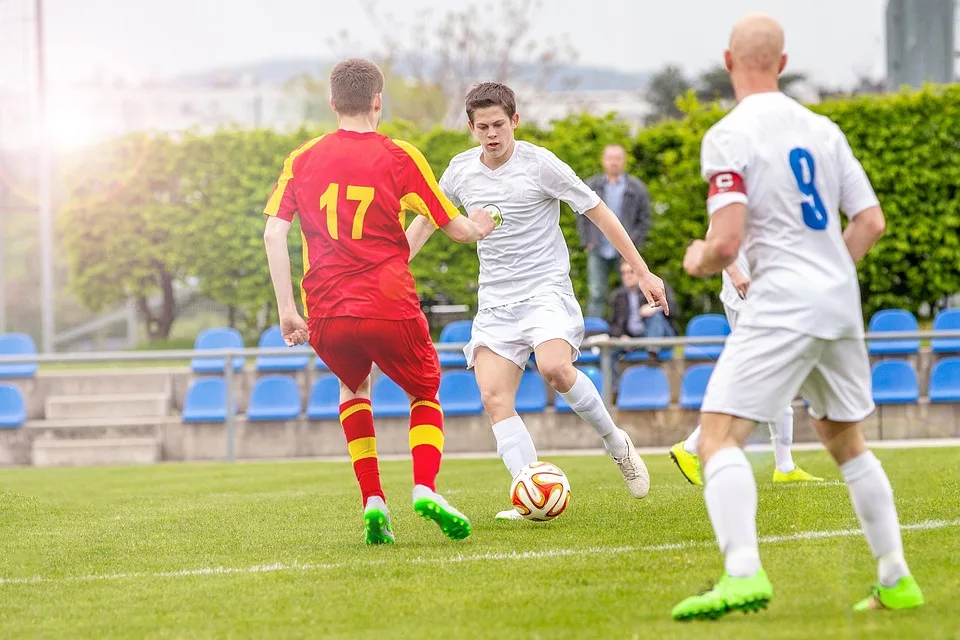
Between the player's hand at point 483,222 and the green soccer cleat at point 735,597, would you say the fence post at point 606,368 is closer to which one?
the player's hand at point 483,222

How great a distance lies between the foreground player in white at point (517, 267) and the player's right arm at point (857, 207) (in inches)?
105

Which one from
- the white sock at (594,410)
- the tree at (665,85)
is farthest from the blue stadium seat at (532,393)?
the tree at (665,85)

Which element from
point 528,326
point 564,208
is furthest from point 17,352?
point 528,326

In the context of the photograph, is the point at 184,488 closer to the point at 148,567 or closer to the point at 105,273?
the point at 148,567

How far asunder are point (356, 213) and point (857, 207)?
247cm

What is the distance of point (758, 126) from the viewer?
14.2ft

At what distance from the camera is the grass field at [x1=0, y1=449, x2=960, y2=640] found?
4.48 metres

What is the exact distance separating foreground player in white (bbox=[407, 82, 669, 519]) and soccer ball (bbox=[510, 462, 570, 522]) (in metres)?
0.30

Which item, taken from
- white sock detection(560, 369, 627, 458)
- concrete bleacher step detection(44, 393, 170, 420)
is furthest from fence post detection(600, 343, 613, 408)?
white sock detection(560, 369, 627, 458)

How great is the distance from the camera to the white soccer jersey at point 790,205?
429cm

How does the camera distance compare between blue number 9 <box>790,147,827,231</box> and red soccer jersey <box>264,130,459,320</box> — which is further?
red soccer jersey <box>264,130,459,320</box>

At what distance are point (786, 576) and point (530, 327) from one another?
100 inches

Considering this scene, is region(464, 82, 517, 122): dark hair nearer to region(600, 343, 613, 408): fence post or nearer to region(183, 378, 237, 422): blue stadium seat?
region(600, 343, 613, 408): fence post

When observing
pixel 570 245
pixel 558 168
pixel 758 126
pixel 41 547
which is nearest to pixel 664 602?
pixel 758 126
